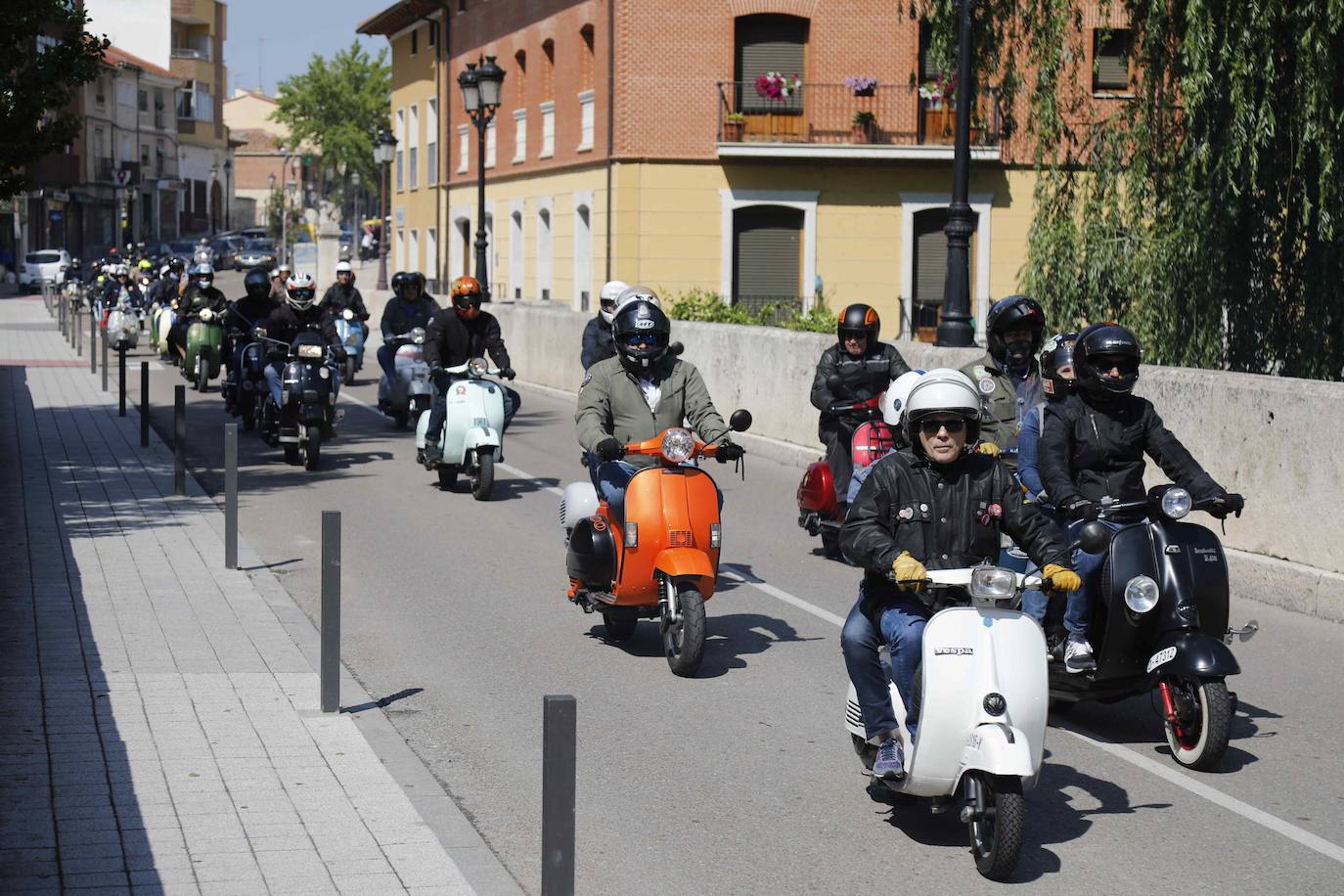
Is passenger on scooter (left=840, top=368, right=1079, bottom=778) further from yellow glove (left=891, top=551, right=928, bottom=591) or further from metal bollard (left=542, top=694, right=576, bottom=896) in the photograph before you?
metal bollard (left=542, top=694, right=576, bottom=896)

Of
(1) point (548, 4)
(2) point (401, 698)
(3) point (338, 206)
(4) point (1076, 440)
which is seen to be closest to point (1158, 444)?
(4) point (1076, 440)

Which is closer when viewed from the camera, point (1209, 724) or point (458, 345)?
point (1209, 724)

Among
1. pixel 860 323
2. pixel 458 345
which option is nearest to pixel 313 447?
pixel 458 345

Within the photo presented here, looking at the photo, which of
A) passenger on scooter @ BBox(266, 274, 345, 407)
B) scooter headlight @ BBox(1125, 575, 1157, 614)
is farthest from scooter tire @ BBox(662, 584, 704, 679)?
passenger on scooter @ BBox(266, 274, 345, 407)

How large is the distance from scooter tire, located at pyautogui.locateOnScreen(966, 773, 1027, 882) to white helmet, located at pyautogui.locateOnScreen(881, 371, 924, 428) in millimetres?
1482

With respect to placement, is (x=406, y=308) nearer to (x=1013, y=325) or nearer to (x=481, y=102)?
(x=1013, y=325)

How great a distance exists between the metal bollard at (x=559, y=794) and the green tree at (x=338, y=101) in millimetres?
87306

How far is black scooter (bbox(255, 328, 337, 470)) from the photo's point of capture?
1673 centimetres

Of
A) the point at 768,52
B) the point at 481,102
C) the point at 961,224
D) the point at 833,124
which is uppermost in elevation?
the point at 768,52

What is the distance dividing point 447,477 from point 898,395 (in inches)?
335

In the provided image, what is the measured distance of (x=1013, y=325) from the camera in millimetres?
9188

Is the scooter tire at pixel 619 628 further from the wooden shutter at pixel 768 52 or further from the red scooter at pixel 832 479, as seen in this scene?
the wooden shutter at pixel 768 52

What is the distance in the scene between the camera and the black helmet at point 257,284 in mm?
19281

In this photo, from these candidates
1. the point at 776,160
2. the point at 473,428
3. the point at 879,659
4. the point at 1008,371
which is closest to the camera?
the point at 879,659
